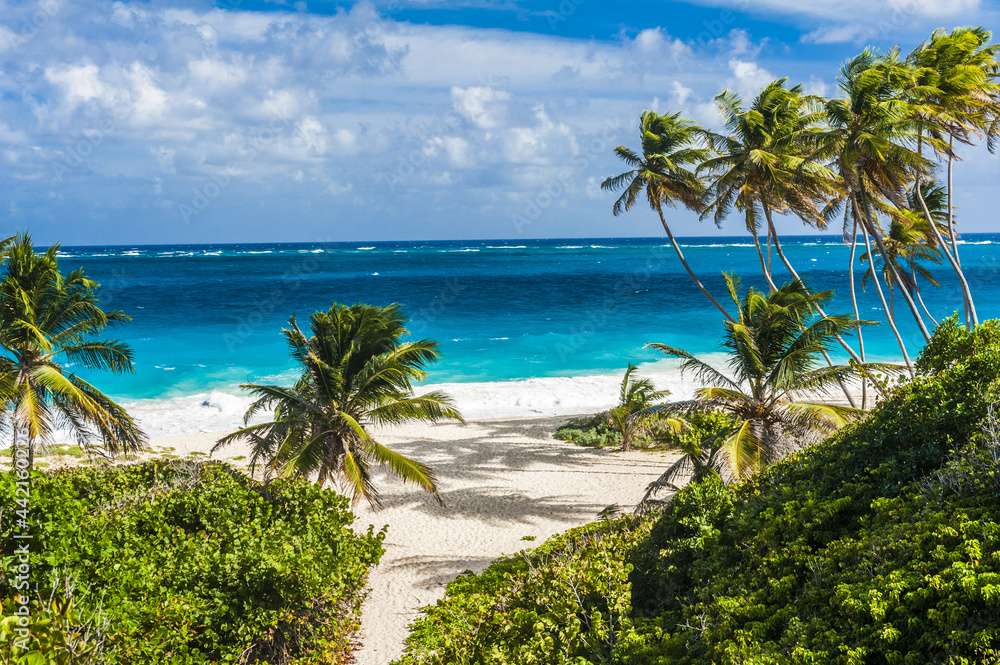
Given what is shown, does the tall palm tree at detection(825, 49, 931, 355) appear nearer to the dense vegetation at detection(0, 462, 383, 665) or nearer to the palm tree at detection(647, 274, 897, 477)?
the palm tree at detection(647, 274, 897, 477)

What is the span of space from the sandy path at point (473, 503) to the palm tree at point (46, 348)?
6.14 metres

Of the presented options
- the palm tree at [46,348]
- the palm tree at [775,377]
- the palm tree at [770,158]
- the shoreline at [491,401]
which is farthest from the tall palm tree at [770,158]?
the palm tree at [46,348]

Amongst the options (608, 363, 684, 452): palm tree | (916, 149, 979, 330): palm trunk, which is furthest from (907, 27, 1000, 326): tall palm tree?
A: (608, 363, 684, 452): palm tree

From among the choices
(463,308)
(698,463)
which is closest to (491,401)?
(698,463)

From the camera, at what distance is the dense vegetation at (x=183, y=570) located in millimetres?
6156

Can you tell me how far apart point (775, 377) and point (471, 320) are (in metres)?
36.0

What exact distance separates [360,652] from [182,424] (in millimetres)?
17303

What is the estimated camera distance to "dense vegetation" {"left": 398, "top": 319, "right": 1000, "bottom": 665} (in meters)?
4.73

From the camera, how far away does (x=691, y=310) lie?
4897cm

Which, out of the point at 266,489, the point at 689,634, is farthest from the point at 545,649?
the point at 266,489

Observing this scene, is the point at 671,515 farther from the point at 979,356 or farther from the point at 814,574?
the point at 979,356

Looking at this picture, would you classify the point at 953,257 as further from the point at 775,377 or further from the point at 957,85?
the point at 775,377

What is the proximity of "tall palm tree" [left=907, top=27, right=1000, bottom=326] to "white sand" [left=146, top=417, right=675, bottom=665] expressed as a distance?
32.3 feet

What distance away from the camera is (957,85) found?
13.1 m
